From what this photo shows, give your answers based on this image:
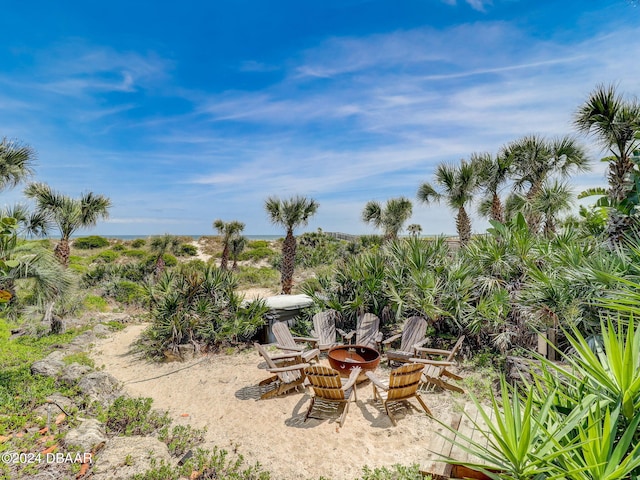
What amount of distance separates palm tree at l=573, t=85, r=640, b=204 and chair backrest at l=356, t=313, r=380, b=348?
5.98 metres

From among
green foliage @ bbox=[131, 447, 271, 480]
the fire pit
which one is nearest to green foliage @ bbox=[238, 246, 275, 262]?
the fire pit

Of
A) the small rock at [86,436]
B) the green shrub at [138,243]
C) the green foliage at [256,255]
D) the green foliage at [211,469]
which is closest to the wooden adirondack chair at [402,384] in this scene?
the green foliage at [211,469]

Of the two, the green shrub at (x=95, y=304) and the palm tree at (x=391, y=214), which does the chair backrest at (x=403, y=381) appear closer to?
the green shrub at (x=95, y=304)

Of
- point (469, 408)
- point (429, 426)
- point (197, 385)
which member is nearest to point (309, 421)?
point (429, 426)

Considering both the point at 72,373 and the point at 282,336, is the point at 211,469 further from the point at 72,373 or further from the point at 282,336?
the point at 72,373

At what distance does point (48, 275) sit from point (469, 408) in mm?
7698

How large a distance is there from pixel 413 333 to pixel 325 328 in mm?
2175

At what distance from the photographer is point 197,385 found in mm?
6344

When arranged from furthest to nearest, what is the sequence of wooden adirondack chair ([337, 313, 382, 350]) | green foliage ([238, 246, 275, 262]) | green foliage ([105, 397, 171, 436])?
green foliage ([238, 246, 275, 262])
wooden adirondack chair ([337, 313, 382, 350])
green foliage ([105, 397, 171, 436])

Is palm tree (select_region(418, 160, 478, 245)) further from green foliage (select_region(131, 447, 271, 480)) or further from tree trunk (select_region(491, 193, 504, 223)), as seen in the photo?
green foliage (select_region(131, 447, 271, 480))

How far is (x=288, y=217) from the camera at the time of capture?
1444cm

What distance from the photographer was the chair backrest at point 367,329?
7583 mm

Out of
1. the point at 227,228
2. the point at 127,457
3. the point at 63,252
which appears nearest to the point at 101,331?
the point at 63,252

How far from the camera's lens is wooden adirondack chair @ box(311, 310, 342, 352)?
7.76m
